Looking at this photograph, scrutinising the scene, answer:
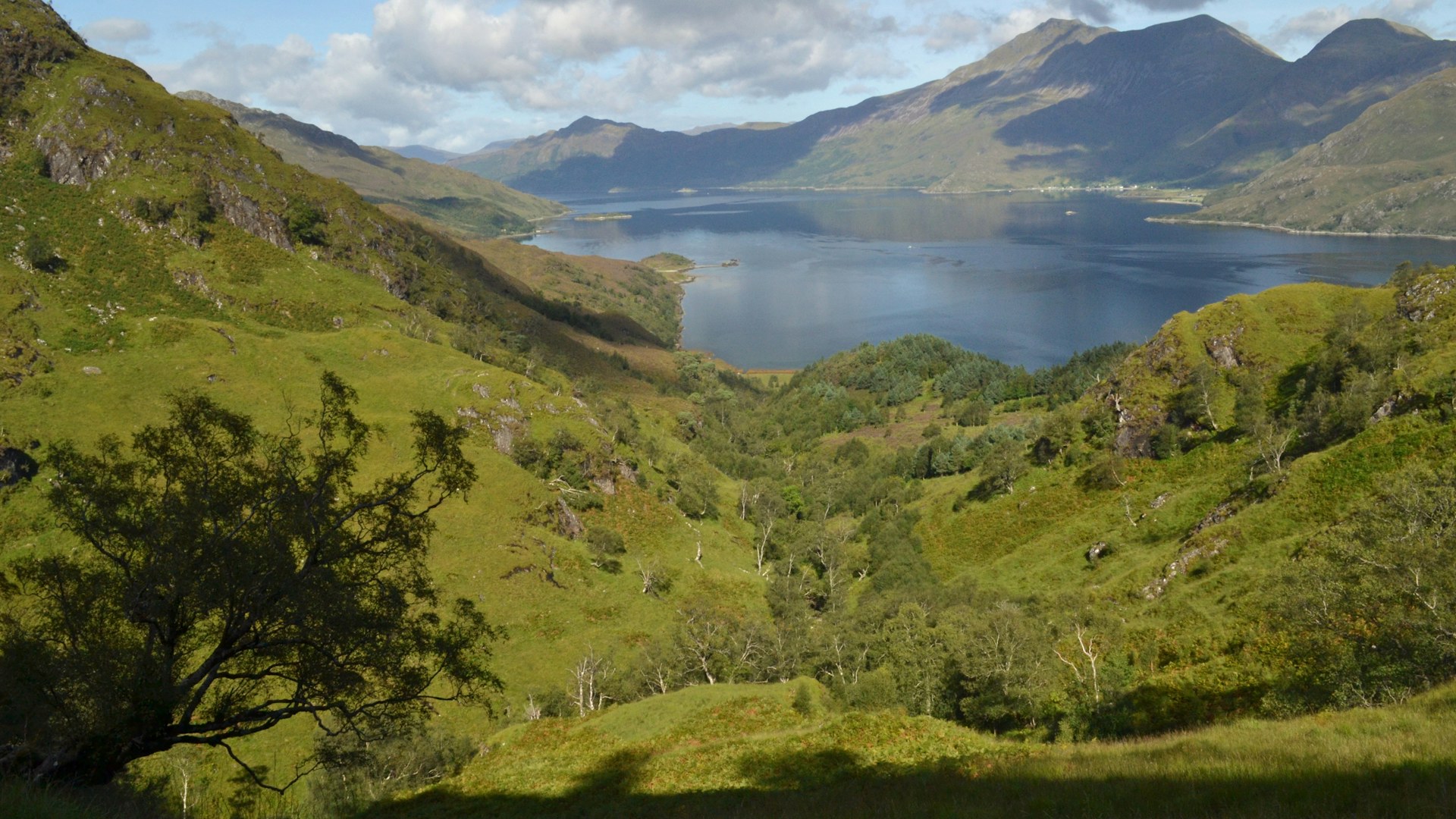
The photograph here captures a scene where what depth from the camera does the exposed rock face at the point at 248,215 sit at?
103688mm

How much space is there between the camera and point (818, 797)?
726 inches

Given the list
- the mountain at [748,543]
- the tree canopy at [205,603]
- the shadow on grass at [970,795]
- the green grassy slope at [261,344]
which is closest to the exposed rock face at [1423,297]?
the mountain at [748,543]

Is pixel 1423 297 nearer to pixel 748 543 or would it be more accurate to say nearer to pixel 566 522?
pixel 748 543

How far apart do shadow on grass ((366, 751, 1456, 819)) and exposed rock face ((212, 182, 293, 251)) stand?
109 meters

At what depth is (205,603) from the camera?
16.1 metres

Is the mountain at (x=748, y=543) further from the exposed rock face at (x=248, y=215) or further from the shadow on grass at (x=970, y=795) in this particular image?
the exposed rock face at (x=248, y=215)

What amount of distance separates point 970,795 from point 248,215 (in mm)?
126110

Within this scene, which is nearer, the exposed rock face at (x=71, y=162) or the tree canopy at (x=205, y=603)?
the tree canopy at (x=205, y=603)

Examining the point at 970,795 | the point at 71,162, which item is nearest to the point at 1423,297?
the point at 970,795

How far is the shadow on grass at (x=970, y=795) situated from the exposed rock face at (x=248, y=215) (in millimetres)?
109058

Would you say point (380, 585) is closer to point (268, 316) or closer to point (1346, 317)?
point (1346, 317)

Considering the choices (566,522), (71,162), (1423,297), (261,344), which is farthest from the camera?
(71,162)

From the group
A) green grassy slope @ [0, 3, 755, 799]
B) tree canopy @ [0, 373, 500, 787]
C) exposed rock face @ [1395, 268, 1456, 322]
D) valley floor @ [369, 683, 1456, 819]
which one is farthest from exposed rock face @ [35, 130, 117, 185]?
exposed rock face @ [1395, 268, 1456, 322]

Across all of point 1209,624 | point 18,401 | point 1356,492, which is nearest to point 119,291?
point 18,401
